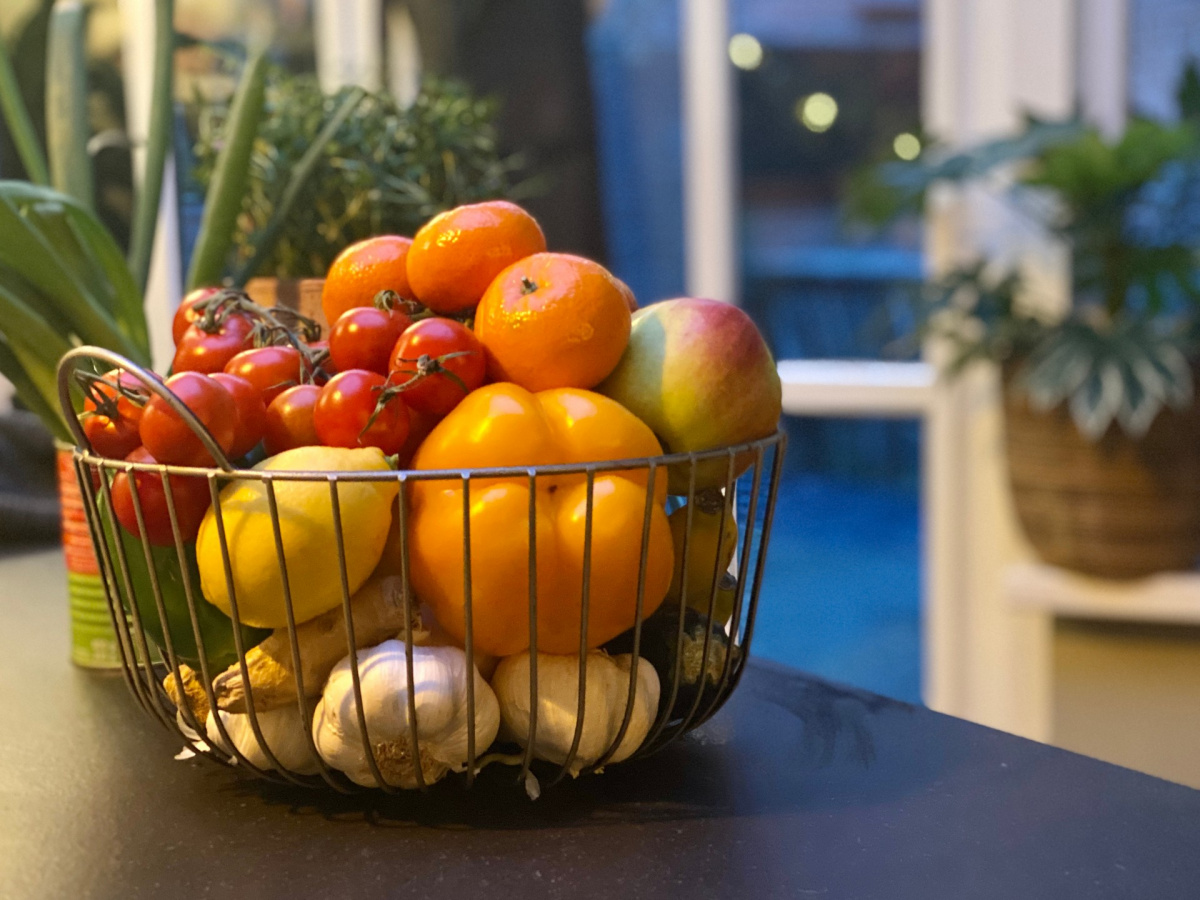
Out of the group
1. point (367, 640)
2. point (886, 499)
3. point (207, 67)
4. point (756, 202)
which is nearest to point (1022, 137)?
point (756, 202)

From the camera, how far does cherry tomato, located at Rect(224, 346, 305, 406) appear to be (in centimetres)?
57

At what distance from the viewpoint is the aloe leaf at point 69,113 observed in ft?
2.97

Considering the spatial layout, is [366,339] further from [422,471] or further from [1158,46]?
[1158,46]

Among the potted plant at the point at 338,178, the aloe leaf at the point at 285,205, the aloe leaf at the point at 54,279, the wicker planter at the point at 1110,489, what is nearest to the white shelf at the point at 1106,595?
the wicker planter at the point at 1110,489

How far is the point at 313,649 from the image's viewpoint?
0.52 metres

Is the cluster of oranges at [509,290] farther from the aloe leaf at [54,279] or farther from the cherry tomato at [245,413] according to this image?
the aloe leaf at [54,279]

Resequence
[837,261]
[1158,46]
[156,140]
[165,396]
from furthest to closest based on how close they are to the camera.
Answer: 1. [837,261]
2. [1158,46]
3. [156,140]
4. [165,396]

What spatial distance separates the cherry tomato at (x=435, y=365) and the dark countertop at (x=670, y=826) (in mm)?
183

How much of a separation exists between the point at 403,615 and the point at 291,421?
0.10 m

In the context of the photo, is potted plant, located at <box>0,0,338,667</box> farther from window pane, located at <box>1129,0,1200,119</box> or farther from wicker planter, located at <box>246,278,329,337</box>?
window pane, located at <box>1129,0,1200,119</box>

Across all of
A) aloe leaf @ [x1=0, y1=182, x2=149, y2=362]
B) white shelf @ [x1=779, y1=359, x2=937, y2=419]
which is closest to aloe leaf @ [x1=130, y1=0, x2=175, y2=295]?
aloe leaf @ [x1=0, y1=182, x2=149, y2=362]

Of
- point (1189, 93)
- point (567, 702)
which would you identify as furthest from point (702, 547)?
point (1189, 93)

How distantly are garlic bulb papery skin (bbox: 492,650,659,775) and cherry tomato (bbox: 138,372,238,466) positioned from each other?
153 mm

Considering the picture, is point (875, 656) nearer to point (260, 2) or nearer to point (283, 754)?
point (260, 2)
